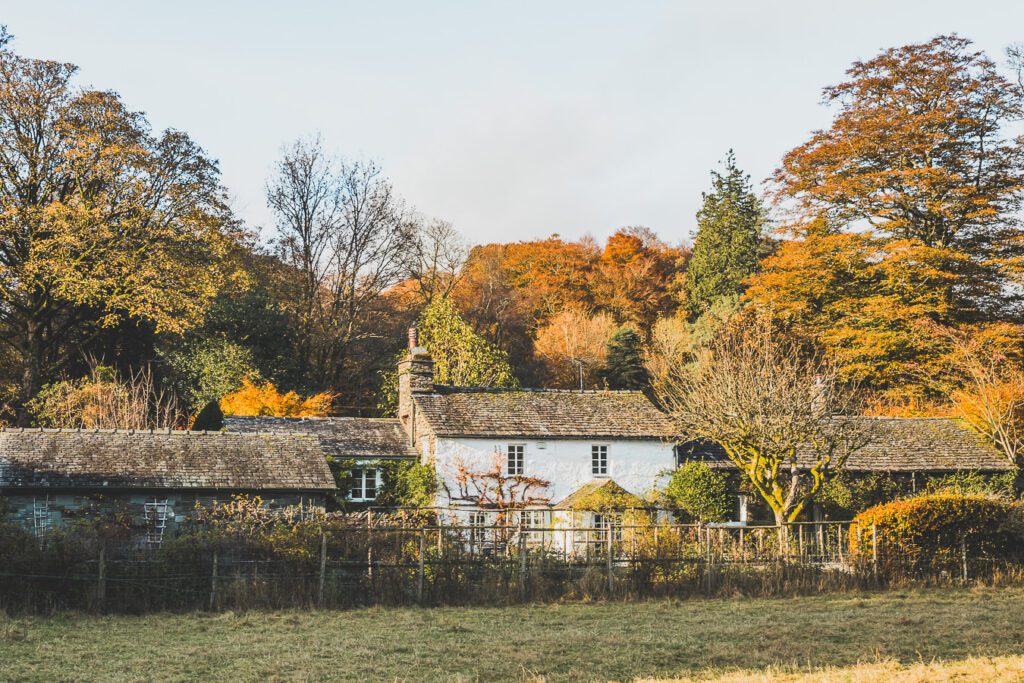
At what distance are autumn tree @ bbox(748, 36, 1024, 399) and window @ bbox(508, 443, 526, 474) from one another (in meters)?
16.5

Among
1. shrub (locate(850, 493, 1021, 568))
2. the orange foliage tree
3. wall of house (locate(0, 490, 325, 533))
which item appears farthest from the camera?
the orange foliage tree

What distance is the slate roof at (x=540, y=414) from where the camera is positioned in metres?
35.5

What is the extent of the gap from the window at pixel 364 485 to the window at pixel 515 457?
14.6 ft

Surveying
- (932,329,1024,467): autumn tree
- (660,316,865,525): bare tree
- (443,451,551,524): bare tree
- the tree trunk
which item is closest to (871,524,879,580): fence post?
(660,316,865,525): bare tree

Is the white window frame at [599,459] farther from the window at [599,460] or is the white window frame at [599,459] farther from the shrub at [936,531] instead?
the shrub at [936,531]

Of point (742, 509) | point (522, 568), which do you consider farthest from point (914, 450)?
point (522, 568)

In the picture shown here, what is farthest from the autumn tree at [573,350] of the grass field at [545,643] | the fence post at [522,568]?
the grass field at [545,643]

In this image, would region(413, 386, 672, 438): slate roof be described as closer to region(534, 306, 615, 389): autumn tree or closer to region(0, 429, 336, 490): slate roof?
region(0, 429, 336, 490): slate roof

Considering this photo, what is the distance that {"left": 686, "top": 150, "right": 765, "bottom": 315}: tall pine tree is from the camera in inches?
2259

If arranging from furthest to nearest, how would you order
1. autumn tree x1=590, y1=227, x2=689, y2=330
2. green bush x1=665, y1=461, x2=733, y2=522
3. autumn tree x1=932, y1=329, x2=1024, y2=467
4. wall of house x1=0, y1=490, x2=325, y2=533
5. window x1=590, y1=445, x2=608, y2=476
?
autumn tree x1=590, y1=227, x2=689, y2=330, autumn tree x1=932, y1=329, x2=1024, y2=467, window x1=590, y1=445, x2=608, y2=476, green bush x1=665, y1=461, x2=733, y2=522, wall of house x1=0, y1=490, x2=325, y2=533

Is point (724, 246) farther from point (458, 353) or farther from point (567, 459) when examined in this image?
point (567, 459)

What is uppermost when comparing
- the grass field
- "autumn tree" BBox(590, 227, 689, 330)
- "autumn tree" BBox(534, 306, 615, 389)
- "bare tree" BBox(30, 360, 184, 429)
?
"autumn tree" BBox(590, 227, 689, 330)

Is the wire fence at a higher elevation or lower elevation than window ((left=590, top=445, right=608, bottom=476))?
lower

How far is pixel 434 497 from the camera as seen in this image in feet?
113
